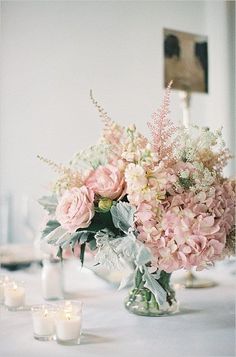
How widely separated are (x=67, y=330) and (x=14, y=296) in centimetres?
28

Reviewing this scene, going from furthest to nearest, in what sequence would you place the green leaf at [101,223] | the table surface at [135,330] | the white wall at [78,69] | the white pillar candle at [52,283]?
the white wall at [78,69] → the white pillar candle at [52,283] → the green leaf at [101,223] → the table surface at [135,330]

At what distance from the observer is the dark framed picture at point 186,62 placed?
1.66 meters

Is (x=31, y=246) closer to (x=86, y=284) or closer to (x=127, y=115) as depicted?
(x=127, y=115)

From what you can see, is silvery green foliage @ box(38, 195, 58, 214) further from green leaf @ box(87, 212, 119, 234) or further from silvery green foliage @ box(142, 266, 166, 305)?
silvery green foliage @ box(142, 266, 166, 305)

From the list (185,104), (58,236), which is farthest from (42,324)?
(185,104)

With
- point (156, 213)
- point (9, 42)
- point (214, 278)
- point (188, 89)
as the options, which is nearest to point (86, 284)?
point (214, 278)

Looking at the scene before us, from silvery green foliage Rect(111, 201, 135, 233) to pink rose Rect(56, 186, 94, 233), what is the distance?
0.15 ft

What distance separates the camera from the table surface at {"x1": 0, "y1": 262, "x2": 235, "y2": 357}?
95cm

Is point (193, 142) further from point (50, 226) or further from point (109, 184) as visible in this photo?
point (50, 226)

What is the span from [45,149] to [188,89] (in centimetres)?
155

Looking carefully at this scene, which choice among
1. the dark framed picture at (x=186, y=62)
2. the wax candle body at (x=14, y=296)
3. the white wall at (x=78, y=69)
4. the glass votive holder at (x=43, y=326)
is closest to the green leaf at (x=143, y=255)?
the glass votive holder at (x=43, y=326)

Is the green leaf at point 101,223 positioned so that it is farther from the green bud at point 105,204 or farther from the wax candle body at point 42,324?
the wax candle body at point 42,324

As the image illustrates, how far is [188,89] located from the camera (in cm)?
167

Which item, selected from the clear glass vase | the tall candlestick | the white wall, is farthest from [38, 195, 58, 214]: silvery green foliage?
the white wall
